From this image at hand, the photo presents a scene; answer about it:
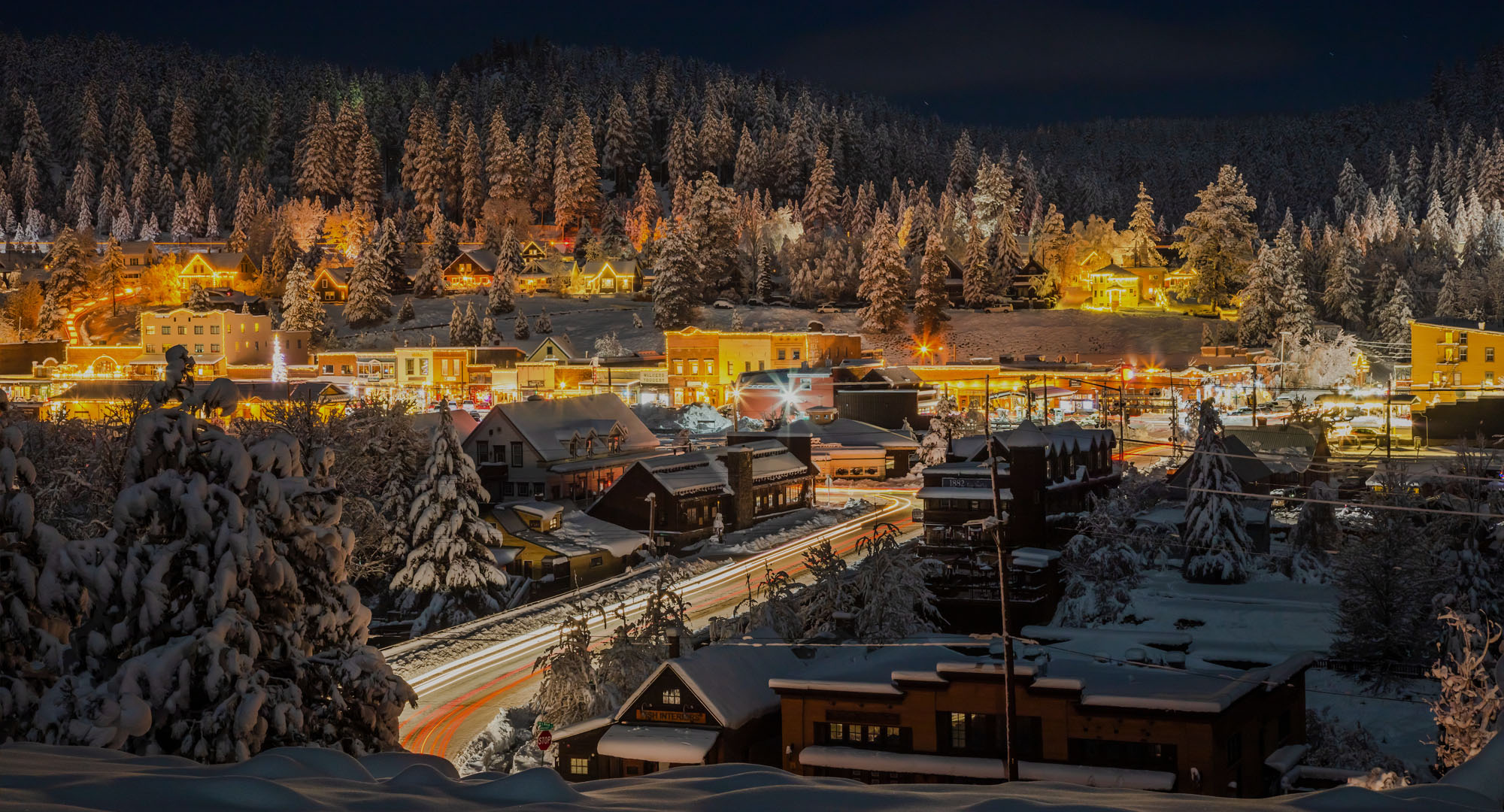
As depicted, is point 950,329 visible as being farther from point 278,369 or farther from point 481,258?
point 278,369

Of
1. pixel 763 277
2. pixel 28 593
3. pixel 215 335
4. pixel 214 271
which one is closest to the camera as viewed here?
pixel 28 593

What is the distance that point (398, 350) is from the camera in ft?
272

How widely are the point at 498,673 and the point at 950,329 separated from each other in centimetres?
7022

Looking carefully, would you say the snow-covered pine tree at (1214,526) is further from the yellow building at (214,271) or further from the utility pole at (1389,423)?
the yellow building at (214,271)

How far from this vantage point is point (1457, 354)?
2768 inches

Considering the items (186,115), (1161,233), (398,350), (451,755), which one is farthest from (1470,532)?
(186,115)

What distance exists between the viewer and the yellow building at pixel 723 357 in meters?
81.4

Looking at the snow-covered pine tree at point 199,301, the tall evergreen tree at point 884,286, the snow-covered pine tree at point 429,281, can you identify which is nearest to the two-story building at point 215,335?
the snow-covered pine tree at point 199,301

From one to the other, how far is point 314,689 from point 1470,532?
23275 millimetres

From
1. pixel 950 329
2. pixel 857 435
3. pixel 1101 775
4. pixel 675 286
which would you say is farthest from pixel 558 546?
pixel 950 329

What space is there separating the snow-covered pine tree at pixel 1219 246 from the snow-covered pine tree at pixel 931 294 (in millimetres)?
20398

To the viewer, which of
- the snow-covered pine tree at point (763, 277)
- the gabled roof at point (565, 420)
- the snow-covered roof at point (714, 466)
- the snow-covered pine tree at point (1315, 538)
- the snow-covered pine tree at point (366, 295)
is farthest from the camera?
the snow-covered pine tree at point (763, 277)

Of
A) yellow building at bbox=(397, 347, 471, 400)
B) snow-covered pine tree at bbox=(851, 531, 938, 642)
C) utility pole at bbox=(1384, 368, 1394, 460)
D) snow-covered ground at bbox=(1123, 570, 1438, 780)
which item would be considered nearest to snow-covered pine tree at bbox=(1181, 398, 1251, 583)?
snow-covered ground at bbox=(1123, 570, 1438, 780)

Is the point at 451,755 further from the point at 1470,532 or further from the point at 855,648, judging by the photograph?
the point at 1470,532
